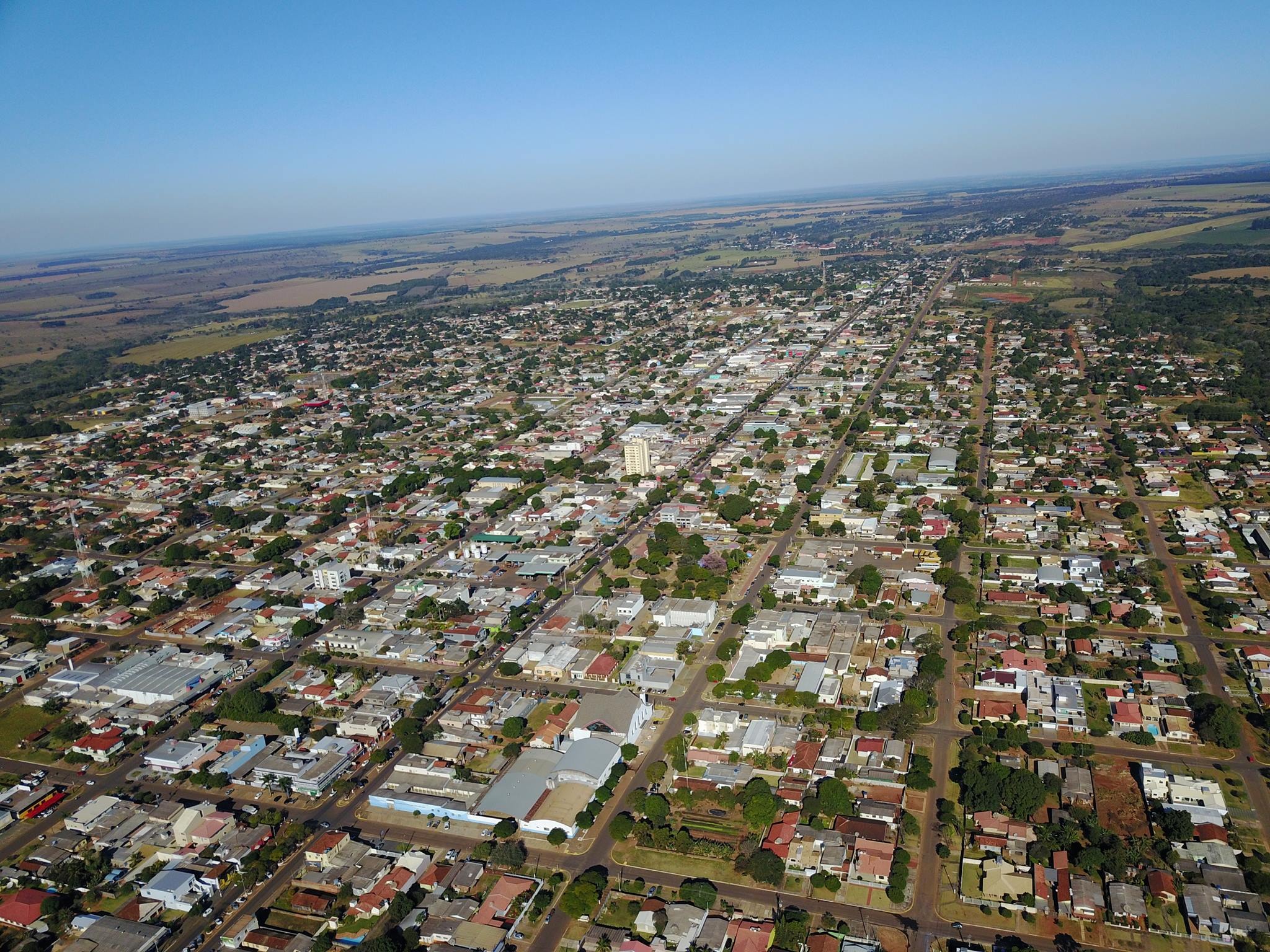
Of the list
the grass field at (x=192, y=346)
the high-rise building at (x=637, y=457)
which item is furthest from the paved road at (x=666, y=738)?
the grass field at (x=192, y=346)

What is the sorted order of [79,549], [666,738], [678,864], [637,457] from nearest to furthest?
[678,864], [666,738], [79,549], [637,457]

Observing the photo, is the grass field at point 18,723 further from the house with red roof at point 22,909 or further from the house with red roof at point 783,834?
the house with red roof at point 783,834

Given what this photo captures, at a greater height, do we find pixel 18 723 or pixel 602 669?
pixel 602 669

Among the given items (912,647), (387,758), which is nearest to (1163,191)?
(912,647)

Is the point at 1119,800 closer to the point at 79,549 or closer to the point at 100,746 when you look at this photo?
the point at 100,746

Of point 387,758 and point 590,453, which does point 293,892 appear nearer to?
point 387,758

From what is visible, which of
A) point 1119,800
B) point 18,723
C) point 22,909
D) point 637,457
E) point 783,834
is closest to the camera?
point 22,909

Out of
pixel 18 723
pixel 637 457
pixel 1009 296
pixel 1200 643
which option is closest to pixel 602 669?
pixel 18 723

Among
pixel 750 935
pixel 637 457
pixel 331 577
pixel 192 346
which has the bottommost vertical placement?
pixel 750 935
